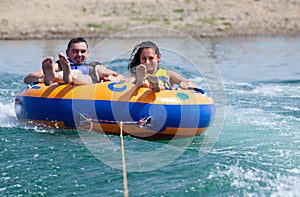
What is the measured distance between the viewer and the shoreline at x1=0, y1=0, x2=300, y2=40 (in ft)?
69.2

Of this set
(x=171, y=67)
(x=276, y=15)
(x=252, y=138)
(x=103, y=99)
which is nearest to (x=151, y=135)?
(x=103, y=99)

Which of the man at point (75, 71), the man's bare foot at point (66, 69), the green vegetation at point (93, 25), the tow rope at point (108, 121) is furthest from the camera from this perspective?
the green vegetation at point (93, 25)

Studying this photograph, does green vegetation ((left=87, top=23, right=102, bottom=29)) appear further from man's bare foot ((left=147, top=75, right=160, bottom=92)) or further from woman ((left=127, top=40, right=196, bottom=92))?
man's bare foot ((left=147, top=75, right=160, bottom=92))

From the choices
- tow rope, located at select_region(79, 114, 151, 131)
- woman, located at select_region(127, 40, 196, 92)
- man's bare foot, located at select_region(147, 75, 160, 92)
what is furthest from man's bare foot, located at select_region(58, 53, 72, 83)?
man's bare foot, located at select_region(147, 75, 160, 92)

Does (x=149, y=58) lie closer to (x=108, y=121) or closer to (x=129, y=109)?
(x=129, y=109)

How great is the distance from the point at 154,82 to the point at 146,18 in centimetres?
1652

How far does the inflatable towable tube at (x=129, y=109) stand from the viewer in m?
5.86

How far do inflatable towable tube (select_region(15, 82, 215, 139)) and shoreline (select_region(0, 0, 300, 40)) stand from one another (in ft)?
47.9

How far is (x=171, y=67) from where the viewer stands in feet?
39.1

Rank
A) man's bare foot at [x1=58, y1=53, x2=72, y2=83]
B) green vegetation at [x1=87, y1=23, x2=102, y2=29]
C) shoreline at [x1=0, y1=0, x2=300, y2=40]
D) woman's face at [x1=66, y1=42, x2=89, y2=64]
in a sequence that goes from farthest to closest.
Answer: green vegetation at [x1=87, y1=23, x2=102, y2=29]
shoreline at [x1=0, y1=0, x2=300, y2=40]
woman's face at [x1=66, y1=42, x2=89, y2=64]
man's bare foot at [x1=58, y1=53, x2=72, y2=83]

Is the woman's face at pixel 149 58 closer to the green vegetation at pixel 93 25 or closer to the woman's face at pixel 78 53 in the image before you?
the woman's face at pixel 78 53

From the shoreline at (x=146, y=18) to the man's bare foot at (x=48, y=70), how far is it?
14.3 metres

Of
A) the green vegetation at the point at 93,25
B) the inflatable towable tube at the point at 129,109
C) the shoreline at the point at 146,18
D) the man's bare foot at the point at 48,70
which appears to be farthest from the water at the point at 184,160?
the green vegetation at the point at 93,25

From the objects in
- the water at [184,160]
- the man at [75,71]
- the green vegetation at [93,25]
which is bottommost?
the water at [184,160]
